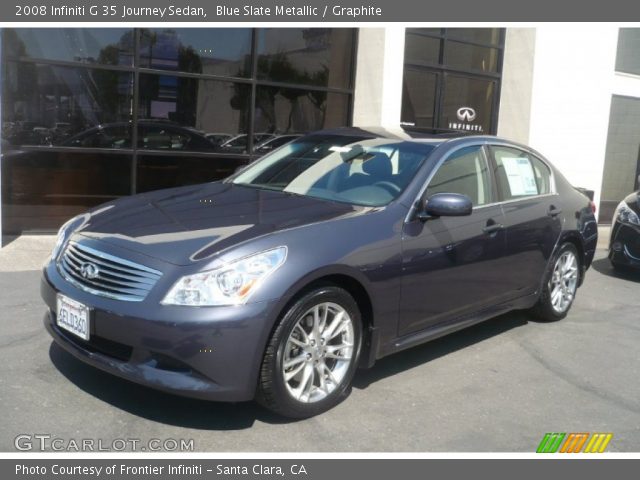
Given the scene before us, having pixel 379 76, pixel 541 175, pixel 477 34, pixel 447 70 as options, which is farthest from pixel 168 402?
pixel 477 34

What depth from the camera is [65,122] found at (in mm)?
8781

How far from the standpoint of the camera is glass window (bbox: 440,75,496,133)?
40.7 feet

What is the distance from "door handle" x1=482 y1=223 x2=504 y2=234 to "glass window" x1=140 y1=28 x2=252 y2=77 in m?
6.00

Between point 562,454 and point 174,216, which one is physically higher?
point 174,216

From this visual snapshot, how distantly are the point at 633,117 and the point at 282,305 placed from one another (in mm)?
12039

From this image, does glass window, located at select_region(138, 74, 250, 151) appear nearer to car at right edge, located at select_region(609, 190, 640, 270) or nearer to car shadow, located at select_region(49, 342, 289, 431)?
car at right edge, located at select_region(609, 190, 640, 270)

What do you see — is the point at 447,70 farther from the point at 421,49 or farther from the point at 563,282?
the point at 563,282

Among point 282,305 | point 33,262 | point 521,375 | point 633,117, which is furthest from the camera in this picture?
point 633,117

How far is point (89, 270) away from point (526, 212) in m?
3.31

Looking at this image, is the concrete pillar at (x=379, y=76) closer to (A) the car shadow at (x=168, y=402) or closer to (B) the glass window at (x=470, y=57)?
(B) the glass window at (x=470, y=57)

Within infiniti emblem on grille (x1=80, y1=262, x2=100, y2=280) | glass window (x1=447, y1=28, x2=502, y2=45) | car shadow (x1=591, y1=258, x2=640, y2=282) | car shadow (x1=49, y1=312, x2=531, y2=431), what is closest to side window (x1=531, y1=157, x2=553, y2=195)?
car shadow (x1=49, y1=312, x2=531, y2=431)

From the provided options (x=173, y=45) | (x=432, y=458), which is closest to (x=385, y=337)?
(x=432, y=458)

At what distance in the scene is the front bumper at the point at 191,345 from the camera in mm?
3352

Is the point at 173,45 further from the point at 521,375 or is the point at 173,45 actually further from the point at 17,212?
the point at 521,375
